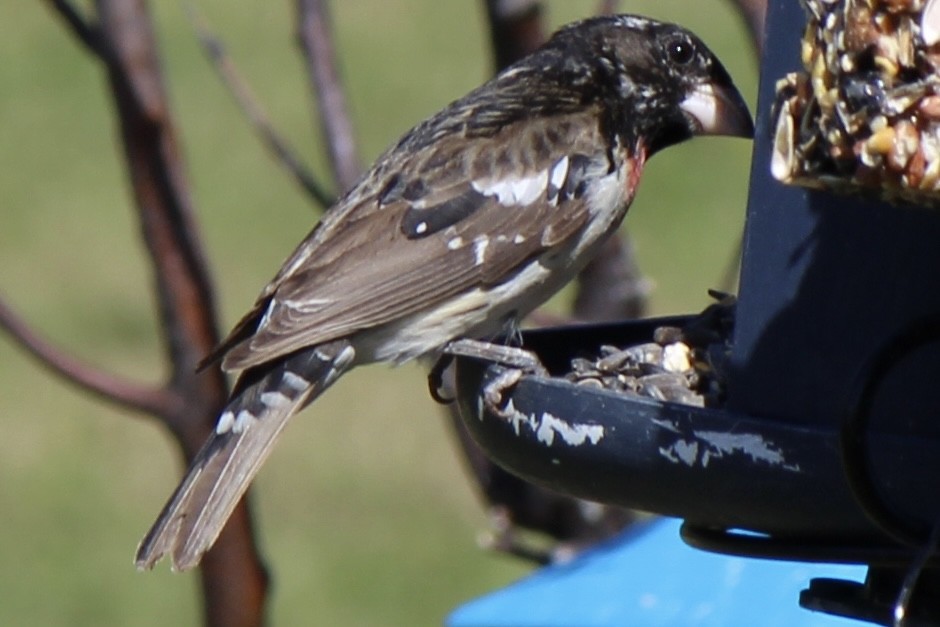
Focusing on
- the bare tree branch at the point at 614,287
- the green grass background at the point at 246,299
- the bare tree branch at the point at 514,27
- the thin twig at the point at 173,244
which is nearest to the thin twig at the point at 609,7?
the bare tree branch at the point at 514,27

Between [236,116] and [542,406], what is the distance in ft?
38.4

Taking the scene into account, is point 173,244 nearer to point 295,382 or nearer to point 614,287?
point 295,382

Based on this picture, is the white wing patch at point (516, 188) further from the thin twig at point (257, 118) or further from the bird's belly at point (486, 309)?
the thin twig at point (257, 118)

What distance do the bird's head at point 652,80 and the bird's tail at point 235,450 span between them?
900mm

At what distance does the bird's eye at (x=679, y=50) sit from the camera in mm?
4672

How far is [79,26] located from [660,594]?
6.06 ft

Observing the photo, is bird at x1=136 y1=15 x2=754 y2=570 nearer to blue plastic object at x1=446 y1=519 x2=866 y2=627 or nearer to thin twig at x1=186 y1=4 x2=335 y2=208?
thin twig at x1=186 y1=4 x2=335 y2=208

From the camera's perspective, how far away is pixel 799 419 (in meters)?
3.21

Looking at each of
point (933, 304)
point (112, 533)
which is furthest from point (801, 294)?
point (112, 533)

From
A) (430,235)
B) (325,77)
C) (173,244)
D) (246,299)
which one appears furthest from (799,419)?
(246,299)

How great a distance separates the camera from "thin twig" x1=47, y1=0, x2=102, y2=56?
4430mm

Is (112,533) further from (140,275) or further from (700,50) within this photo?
(700,50)

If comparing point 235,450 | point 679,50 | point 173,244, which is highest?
point 679,50

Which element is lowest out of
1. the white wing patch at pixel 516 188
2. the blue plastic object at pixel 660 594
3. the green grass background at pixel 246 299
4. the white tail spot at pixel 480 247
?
the green grass background at pixel 246 299
